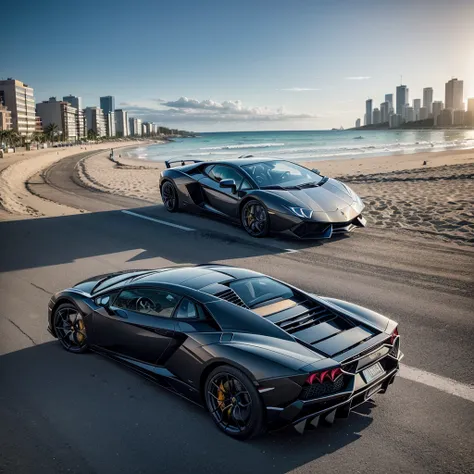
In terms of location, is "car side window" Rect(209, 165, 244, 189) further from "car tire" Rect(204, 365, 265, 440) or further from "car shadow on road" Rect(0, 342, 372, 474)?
"car tire" Rect(204, 365, 265, 440)

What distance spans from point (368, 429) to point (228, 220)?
8.53m

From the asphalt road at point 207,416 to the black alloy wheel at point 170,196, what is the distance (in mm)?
4014

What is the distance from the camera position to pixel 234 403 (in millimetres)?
4375

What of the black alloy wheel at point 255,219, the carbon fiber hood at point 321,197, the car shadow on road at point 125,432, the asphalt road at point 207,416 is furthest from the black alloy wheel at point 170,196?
the car shadow on road at point 125,432

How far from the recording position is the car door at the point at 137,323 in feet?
16.5

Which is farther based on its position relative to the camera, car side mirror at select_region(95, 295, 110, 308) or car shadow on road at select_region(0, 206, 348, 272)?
car shadow on road at select_region(0, 206, 348, 272)

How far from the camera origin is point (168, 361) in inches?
195

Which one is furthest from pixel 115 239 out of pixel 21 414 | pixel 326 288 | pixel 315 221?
pixel 21 414

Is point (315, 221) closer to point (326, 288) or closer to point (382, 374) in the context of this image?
point (326, 288)

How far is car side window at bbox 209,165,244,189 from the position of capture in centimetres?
1224

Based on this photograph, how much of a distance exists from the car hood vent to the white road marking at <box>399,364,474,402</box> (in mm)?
1813

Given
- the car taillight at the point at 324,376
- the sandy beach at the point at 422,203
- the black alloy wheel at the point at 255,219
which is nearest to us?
the car taillight at the point at 324,376

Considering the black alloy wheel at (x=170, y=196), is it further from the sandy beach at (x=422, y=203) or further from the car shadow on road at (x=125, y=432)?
the car shadow on road at (x=125, y=432)

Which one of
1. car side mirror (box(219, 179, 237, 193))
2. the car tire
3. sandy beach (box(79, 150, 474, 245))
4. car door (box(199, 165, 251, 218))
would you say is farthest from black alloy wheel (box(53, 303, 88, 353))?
sandy beach (box(79, 150, 474, 245))
